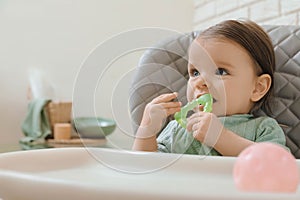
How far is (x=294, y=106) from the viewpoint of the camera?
3.22 feet

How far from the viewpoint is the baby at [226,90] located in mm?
870

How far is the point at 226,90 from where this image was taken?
90cm

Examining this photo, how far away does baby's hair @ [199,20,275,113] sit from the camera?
92cm

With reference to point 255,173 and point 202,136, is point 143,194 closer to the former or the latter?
point 255,173

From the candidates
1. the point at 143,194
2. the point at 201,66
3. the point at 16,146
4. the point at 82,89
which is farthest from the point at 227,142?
the point at 16,146

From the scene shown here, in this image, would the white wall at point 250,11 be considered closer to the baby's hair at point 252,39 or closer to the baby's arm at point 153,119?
the baby's hair at point 252,39

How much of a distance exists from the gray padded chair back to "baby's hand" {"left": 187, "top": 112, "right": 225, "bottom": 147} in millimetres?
205

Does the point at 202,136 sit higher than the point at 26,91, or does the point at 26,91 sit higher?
the point at 202,136

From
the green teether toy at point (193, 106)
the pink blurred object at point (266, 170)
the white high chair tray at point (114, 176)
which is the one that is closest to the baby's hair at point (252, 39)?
the green teether toy at point (193, 106)

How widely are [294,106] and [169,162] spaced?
0.44 m

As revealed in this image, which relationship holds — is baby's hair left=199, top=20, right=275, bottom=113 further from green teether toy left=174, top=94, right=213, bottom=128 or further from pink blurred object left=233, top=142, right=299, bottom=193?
pink blurred object left=233, top=142, right=299, bottom=193

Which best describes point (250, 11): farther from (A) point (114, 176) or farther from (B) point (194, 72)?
(A) point (114, 176)

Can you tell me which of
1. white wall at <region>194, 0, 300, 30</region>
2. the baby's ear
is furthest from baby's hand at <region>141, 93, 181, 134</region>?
white wall at <region>194, 0, 300, 30</region>

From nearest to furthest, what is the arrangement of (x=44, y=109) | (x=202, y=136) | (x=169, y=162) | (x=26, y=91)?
(x=169, y=162) → (x=202, y=136) → (x=44, y=109) → (x=26, y=91)
